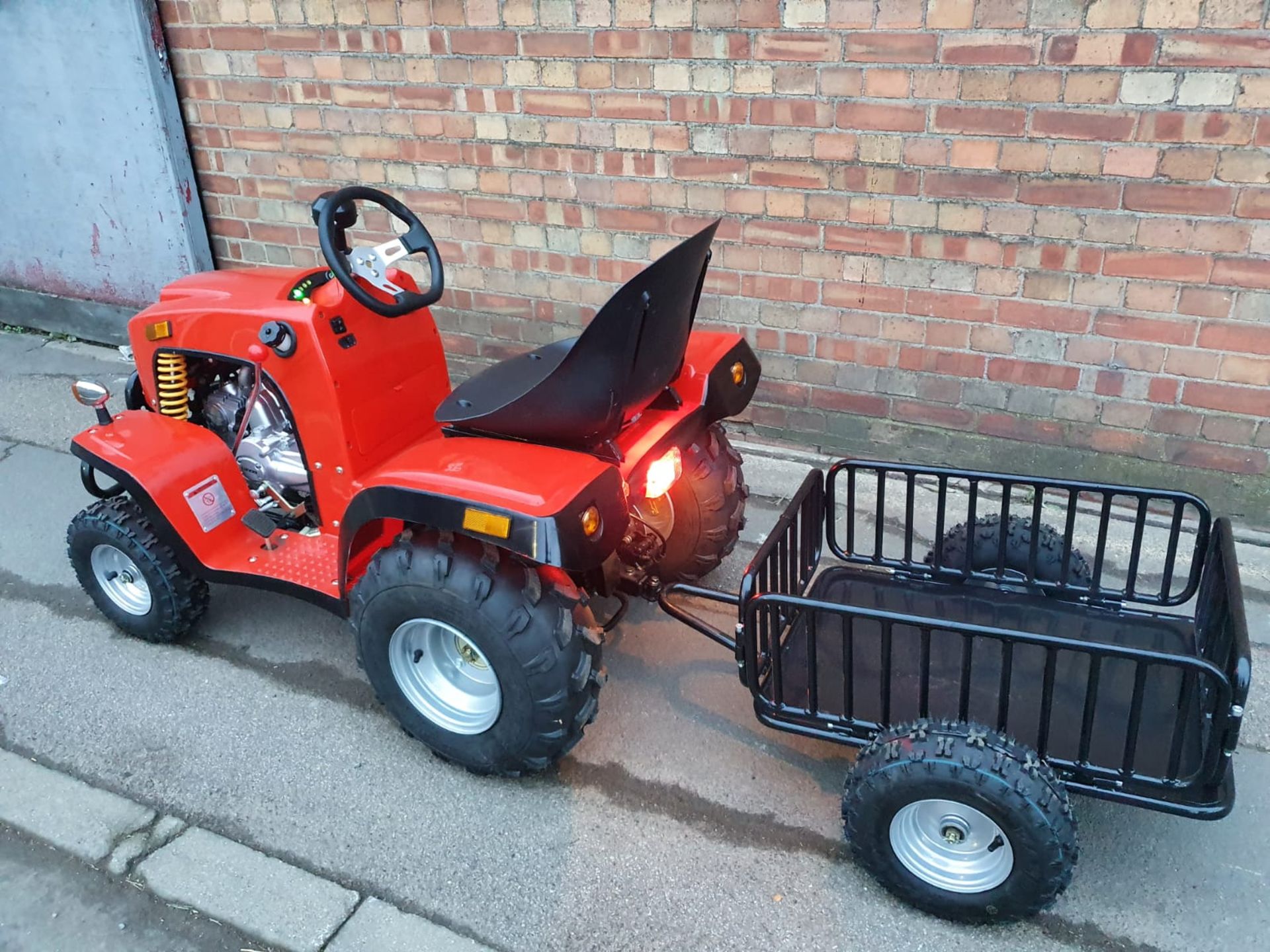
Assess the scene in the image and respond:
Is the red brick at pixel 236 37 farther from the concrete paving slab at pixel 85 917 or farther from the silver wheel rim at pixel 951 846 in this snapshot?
the silver wheel rim at pixel 951 846

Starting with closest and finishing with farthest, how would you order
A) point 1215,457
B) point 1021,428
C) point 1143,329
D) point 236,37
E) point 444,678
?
point 444,678 < point 1143,329 < point 1215,457 < point 1021,428 < point 236,37

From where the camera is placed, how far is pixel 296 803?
9.40 ft

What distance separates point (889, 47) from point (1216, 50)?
3.68 ft

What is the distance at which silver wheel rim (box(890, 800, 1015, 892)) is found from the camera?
2332mm

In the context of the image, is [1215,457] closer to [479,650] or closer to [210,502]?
[479,650]

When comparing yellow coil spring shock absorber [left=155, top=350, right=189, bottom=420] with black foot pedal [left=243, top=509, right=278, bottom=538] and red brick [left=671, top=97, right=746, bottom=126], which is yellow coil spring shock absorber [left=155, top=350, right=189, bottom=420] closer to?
black foot pedal [left=243, top=509, right=278, bottom=538]

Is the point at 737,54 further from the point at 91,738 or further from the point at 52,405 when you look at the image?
the point at 52,405

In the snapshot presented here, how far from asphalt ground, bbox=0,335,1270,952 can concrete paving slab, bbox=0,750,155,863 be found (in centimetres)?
6

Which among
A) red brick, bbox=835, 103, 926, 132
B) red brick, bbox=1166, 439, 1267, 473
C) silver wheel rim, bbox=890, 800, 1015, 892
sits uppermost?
red brick, bbox=835, 103, 926, 132

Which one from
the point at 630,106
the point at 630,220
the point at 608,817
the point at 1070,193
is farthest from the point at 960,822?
the point at 630,106

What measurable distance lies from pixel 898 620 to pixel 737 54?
2.69 metres

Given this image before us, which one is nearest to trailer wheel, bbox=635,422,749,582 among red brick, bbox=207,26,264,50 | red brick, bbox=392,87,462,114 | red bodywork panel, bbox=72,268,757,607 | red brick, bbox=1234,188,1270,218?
red bodywork panel, bbox=72,268,757,607

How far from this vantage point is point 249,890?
260 cm

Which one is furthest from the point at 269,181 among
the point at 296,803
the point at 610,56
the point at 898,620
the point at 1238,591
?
the point at 1238,591
